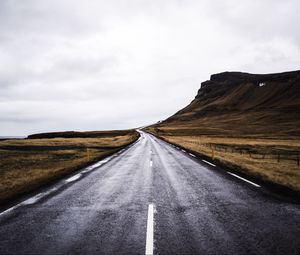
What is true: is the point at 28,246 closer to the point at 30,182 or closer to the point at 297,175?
the point at 30,182

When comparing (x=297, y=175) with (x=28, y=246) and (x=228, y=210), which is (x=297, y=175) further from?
(x=28, y=246)

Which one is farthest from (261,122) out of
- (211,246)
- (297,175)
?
(211,246)

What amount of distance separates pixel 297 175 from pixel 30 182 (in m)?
11.8

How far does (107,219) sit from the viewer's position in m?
7.43

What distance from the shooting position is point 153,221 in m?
7.18

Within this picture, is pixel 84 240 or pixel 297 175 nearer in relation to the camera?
pixel 84 240

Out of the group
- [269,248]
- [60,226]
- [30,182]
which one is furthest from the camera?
[30,182]

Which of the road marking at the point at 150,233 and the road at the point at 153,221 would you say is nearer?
the road marking at the point at 150,233

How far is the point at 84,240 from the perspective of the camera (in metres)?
5.98

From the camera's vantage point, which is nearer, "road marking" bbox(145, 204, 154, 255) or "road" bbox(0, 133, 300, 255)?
"road marking" bbox(145, 204, 154, 255)

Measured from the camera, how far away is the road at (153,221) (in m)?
5.61

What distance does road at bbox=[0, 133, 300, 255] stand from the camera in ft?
18.4

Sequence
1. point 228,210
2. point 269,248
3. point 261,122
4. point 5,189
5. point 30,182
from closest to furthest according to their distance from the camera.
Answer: point 269,248, point 228,210, point 5,189, point 30,182, point 261,122

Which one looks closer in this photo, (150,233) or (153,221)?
(150,233)
